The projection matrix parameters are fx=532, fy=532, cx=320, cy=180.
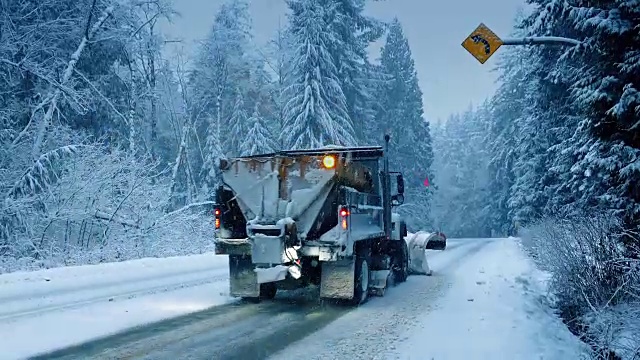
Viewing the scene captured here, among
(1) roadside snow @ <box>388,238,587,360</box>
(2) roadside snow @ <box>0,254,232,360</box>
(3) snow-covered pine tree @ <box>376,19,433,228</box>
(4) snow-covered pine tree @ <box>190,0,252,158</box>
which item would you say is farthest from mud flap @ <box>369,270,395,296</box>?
(3) snow-covered pine tree @ <box>376,19,433,228</box>

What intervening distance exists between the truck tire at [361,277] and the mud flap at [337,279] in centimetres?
17

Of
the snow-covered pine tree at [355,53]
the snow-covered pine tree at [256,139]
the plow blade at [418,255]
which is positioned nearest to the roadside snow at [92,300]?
the plow blade at [418,255]

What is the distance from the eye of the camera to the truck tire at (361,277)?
9.59m

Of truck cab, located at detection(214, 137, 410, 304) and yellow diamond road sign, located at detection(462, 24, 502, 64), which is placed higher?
yellow diamond road sign, located at detection(462, 24, 502, 64)

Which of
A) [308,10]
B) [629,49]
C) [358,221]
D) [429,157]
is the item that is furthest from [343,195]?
[429,157]

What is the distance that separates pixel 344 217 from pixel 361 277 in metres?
1.53

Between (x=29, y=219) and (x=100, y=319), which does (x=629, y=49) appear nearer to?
(x=100, y=319)

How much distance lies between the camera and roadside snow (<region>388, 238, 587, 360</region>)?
6.16 meters

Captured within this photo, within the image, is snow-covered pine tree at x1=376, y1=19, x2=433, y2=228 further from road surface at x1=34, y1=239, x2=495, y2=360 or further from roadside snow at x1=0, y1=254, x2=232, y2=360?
A: road surface at x1=34, y1=239, x2=495, y2=360

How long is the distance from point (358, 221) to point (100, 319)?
4.50m

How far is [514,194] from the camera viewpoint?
41.1 metres

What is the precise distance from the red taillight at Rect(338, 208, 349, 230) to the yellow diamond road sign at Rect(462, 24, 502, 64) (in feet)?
13.5

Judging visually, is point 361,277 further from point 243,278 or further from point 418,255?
point 418,255

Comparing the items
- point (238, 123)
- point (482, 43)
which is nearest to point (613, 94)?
point (482, 43)
